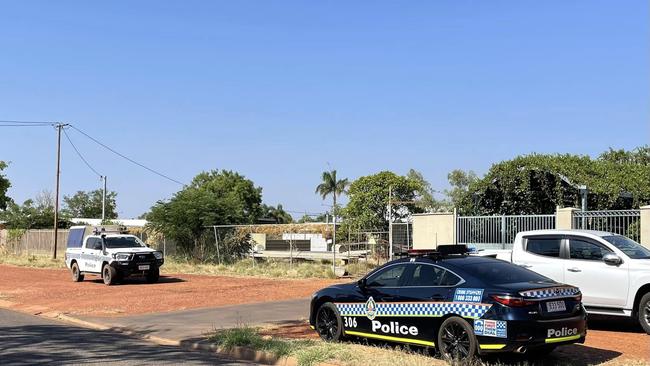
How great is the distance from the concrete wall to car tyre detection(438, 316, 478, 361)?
1520 centimetres

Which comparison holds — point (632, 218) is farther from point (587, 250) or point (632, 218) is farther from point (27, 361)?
point (27, 361)

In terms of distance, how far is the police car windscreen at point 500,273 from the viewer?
8.42 m

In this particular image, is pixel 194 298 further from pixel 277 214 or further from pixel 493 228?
pixel 277 214

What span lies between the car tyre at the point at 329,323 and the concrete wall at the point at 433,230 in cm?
1354

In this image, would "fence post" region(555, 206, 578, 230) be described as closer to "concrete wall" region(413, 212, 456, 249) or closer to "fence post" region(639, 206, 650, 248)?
"fence post" region(639, 206, 650, 248)

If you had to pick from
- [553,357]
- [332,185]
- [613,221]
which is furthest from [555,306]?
[332,185]

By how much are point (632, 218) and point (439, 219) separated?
6.96 m

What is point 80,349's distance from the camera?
400 inches

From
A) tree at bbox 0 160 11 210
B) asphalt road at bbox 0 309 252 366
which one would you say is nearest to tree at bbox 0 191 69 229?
tree at bbox 0 160 11 210

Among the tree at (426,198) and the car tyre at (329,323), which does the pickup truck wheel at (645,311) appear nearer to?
the car tyre at (329,323)

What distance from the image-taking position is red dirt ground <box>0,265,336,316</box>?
16.8 metres

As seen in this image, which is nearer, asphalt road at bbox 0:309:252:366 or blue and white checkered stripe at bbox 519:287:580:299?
blue and white checkered stripe at bbox 519:287:580:299

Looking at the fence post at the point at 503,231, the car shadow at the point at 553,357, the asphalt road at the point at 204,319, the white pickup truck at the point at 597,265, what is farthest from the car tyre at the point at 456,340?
the fence post at the point at 503,231

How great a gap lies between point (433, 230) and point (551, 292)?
15744 mm
